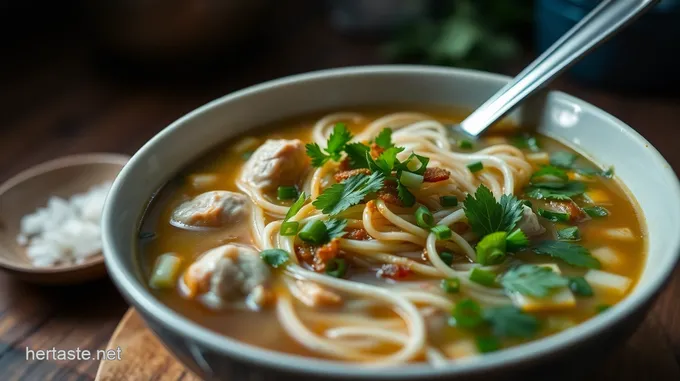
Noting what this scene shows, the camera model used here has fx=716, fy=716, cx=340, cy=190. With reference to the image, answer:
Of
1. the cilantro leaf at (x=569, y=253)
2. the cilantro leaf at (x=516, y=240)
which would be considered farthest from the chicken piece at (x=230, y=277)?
the cilantro leaf at (x=569, y=253)

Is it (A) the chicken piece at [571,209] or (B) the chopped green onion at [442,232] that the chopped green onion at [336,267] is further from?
(A) the chicken piece at [571,209]

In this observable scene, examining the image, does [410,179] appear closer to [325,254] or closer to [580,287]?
[325,254]

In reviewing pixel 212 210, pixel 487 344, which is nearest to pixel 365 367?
pixel 487 344

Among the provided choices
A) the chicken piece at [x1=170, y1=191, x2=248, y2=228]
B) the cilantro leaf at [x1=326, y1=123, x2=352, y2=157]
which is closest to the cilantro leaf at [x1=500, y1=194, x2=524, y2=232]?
the cilantro leaf at [x1=326, y1=123, x2=352, y2=157]

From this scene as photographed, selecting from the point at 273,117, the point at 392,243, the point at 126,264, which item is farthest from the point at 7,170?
the point at 392,243

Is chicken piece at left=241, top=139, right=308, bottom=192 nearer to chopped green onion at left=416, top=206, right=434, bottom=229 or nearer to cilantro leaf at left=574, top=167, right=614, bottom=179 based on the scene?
chopped green onion at left=416, top=206, right=434, bottom=229
